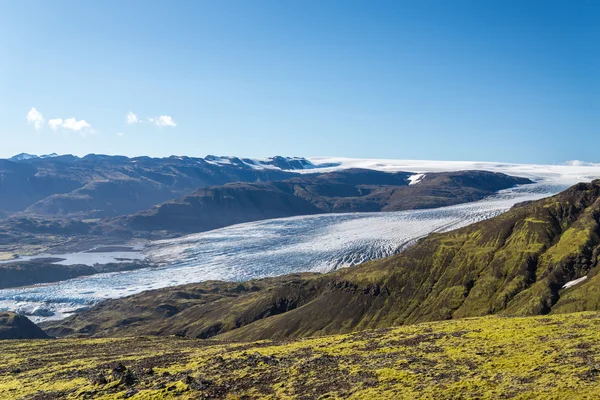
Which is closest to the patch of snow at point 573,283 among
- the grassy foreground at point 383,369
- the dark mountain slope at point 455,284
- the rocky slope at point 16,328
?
the dark mountain slope at point 455,284

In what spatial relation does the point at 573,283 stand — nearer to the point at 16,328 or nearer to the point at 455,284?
the point at 455,284

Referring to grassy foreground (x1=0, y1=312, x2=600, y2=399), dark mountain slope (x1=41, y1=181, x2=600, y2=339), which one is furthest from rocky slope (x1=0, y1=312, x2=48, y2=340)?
grassy foreground (x1=0, y1=312, x2=600, y2=399)

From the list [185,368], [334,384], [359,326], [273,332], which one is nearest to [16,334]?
[273,332]

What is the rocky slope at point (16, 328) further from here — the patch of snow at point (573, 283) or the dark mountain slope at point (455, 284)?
the patch of snow at point (573, 283)

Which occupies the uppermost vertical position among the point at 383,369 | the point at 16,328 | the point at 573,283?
the point at 383,369

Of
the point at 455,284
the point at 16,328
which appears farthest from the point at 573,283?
the point at 16,328

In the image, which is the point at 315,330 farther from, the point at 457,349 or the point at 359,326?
the point at 457,349
